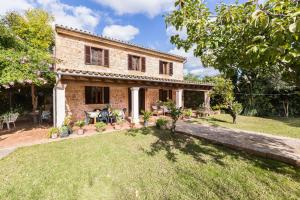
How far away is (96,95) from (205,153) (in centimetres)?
905

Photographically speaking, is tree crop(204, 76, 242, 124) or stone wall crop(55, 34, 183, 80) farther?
tree crop(204, 76, 242, 124)

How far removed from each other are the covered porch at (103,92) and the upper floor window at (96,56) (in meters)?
1.77

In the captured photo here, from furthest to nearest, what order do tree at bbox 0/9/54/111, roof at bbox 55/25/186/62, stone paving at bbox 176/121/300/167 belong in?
roof at bbox 55/25/186/62 < tree at bbox 0/9/54/111 < stone paving at bbox 176/121/300/167

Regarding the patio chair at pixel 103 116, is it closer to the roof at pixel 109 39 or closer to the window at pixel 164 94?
the roof at pixel 109 39

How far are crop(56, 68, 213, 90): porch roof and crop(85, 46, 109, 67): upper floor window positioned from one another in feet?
5.19

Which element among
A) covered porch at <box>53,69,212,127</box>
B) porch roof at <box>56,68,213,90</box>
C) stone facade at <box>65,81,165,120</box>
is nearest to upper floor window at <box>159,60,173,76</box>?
covered porch at <box>53,69,212,127</box>

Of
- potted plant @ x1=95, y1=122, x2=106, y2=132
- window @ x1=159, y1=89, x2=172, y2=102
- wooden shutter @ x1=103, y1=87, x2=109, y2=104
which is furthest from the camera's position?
window @ x1=159, y1=89, x2=172, y2=102

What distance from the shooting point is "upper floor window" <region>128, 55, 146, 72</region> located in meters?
14.3

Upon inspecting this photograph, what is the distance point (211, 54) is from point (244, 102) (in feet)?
51.2

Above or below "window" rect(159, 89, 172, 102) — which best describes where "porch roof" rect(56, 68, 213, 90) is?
above

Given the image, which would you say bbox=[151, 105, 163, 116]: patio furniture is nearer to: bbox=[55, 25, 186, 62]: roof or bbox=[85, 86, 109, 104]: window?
bbox=[85, 86, 109, 104]: window

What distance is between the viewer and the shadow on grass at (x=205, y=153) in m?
5.09

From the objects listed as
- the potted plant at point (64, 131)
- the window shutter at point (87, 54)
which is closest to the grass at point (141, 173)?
the potted plant at point (64, 131)

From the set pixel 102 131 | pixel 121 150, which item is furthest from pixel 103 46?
pixel 121 150
